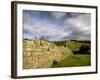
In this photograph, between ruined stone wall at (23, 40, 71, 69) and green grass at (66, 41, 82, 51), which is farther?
green grass at (66, 41, 82, 51)

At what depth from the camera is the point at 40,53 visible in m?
2.20

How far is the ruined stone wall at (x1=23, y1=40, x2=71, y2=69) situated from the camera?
215 cm

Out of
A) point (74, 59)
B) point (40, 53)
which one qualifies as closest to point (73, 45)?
point (74, 59)

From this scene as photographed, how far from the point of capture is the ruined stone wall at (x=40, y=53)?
7.05ft

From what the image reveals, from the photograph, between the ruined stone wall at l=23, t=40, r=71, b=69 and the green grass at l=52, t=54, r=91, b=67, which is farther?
the green grass at l=52, t=54, r=91, b=67

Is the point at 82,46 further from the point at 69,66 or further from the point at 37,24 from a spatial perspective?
the point at 37,24

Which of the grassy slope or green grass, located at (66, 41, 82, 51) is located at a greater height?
green grass, located at (66, 41, 82, 51)

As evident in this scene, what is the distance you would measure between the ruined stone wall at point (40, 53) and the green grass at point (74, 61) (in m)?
0.04

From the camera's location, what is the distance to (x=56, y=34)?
2.27 meters

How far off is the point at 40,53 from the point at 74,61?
0.34m

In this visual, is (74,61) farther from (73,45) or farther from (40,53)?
(40,53)

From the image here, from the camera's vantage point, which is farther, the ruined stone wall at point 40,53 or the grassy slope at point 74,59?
the grassy slope at point 74,59

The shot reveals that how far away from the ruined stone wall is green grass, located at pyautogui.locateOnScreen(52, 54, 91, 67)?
4cm

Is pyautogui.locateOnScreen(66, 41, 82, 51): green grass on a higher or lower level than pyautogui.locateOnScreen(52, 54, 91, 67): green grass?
higher
